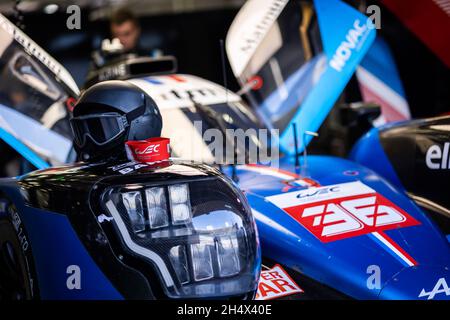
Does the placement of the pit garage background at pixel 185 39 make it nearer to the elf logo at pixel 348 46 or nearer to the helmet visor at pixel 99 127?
the elf logo at pixel 348 46

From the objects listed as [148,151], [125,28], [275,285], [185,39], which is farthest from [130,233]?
[185,39]

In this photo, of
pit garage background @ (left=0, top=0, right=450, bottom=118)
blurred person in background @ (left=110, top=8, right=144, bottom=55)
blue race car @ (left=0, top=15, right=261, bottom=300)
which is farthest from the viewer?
pit garage background @ (left=0, top=0, right=450, bottom=118)

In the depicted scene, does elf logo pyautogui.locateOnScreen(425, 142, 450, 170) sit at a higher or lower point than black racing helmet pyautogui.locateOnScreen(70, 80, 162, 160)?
lower

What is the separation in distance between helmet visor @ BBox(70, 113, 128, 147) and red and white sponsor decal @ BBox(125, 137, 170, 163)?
0.24 meters

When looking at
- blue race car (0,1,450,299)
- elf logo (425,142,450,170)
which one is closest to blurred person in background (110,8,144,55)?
blue race car (0,1,450,299)

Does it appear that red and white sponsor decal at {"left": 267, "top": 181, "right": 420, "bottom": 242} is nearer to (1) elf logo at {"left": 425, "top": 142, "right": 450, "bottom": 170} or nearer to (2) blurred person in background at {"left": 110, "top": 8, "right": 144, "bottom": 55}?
(1) elf logo at {"left": 425, "top": 142, "right": 450, "bottom": 170}

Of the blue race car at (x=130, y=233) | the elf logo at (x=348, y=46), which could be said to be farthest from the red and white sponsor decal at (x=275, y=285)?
the elf logo at (x=348, y=46)

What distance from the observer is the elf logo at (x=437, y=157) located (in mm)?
3744

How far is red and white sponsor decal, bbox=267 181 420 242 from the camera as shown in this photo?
10.7 ft

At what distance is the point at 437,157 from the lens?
12.4ft

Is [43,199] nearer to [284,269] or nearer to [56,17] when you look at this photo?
[284,269]

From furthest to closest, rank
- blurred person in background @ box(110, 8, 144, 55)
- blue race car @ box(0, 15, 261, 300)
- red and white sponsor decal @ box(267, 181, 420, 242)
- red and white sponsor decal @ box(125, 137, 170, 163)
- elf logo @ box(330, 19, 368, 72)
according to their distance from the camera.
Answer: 1. blurred person in background @ box(110, 8, 144, 55)
2. elf logo @ box(330, 19, 368, 72)
3. red and white sponsor decal @ box(267, 181, 420, 242)
4. red and white sponsor decal @ box(125, 137, 170, 163)
5. blue race car @ box(0, 15, 261, 300)

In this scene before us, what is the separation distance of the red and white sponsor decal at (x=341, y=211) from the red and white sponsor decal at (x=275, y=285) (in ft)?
0.78
